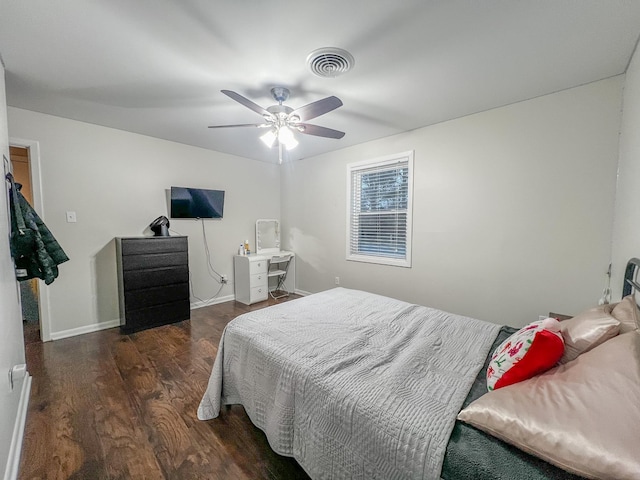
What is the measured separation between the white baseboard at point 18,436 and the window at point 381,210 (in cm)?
334

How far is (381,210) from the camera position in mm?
3547

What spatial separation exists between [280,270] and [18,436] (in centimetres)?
348

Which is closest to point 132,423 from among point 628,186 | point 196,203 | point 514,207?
point 196,203

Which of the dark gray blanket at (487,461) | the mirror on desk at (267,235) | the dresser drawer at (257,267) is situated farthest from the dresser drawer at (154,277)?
the dark gray blanket at (487,461)

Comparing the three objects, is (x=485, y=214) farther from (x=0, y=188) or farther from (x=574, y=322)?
(x=0, y=188)

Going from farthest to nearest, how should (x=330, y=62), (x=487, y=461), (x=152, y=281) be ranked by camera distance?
(x=152, y=281)
(x=330, y=62)
(x=487, y=461)

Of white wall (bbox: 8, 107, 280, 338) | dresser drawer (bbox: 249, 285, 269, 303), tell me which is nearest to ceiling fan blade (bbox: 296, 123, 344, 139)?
white wall (bbox: 8, 107, 280, 338)

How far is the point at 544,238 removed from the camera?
7.68ft

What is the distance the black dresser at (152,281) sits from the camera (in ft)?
9.65

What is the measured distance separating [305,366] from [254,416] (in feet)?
1.83

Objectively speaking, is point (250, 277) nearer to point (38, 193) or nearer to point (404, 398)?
point (38, 193)

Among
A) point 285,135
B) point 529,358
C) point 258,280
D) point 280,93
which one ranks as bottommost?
point 258,280

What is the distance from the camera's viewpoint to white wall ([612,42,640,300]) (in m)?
1.59

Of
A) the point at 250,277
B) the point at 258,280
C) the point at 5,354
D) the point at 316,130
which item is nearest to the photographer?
the point at 5,354
